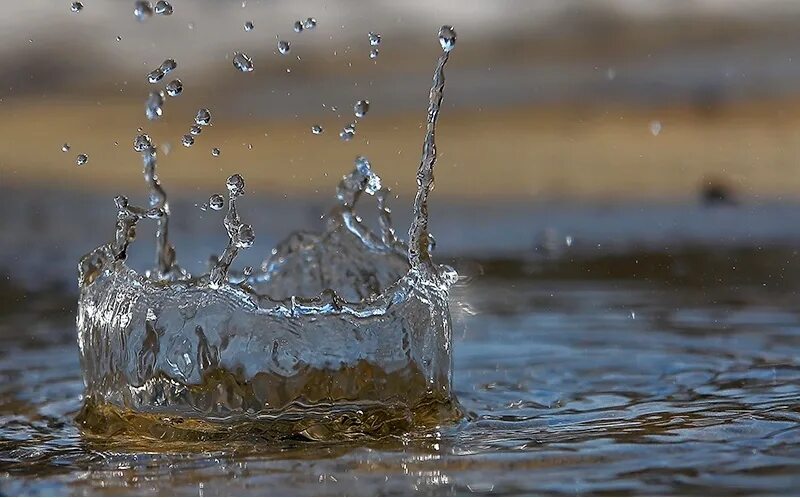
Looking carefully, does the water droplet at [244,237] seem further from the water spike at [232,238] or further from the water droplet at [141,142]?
the water droplet at [141,142]

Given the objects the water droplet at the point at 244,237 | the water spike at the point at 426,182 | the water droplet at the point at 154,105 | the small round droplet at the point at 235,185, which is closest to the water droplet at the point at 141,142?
the water droplet at the point at 154,105

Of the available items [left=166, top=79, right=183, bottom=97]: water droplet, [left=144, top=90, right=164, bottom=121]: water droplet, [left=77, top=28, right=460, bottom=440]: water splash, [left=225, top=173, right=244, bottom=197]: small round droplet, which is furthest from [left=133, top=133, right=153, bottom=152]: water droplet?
[left=77, top=28, right=460, bottom=440]: water splash

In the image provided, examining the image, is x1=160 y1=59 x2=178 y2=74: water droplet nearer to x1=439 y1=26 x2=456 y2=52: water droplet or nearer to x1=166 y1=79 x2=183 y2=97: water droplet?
x1=166 y1=79 x2=183 y2=97: water droplet

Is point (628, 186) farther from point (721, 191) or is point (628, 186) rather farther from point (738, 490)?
point (738, 490)

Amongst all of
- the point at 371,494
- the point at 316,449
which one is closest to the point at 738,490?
the point at 371,494

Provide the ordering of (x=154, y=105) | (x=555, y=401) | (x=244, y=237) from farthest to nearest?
(x=154, y=105)
(x=244, y=237)
(x=555, y=401)

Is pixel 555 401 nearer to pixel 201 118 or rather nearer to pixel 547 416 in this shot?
pixel 547 416

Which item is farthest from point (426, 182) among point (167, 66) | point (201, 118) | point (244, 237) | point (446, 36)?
point (167, 66)

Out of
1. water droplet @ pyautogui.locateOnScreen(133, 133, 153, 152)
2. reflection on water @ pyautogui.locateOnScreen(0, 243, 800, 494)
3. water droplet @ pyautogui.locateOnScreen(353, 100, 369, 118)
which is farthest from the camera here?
water droplet @ pyautogui.locateOnScreen(133, 133, 153, 152)
